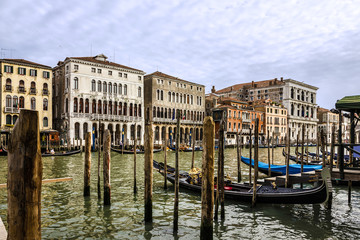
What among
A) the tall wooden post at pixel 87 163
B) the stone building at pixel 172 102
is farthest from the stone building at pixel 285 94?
the tall wooden post at pixel 87 163

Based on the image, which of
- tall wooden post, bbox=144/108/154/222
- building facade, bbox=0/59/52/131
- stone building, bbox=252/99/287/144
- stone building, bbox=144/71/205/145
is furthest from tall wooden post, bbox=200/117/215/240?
Result: stone building, bbox=252/99/287/144

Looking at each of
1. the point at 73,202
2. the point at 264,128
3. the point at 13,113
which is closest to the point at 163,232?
the point at 73,202

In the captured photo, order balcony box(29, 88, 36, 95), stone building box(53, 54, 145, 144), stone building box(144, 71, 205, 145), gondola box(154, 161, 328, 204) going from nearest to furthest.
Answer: gondola box(154, 161, 328, 204) < balcony box(29, 88, 36, 95) < stone building box(53, 54, 145, 144) < stone building box(144, 71, 205, 145)

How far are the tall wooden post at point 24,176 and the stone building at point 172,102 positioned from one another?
28.9 metres

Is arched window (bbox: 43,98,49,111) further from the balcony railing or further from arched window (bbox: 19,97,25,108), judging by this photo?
the balcony railing

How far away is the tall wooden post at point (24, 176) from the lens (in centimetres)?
155

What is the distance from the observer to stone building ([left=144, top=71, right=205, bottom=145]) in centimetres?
3181

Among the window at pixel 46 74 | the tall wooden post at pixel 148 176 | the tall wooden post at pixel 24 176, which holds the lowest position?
the tall wooden post at pixel 148 176

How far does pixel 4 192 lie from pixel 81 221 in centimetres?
351

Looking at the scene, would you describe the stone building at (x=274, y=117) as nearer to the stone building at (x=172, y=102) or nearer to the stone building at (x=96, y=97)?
the stone building at (x=172, y=102)

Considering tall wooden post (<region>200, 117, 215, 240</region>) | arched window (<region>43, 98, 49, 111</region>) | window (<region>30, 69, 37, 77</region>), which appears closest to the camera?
tall wooden post (<region>200, 117, 215, 240</region>)

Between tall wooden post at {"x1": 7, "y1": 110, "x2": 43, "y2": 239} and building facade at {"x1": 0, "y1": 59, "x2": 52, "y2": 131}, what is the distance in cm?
2381

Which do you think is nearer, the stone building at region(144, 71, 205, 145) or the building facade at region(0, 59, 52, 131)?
the building facade at region(0, 59, 52, 131)

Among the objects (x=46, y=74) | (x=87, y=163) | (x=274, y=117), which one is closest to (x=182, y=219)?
(x=87, y=163)
